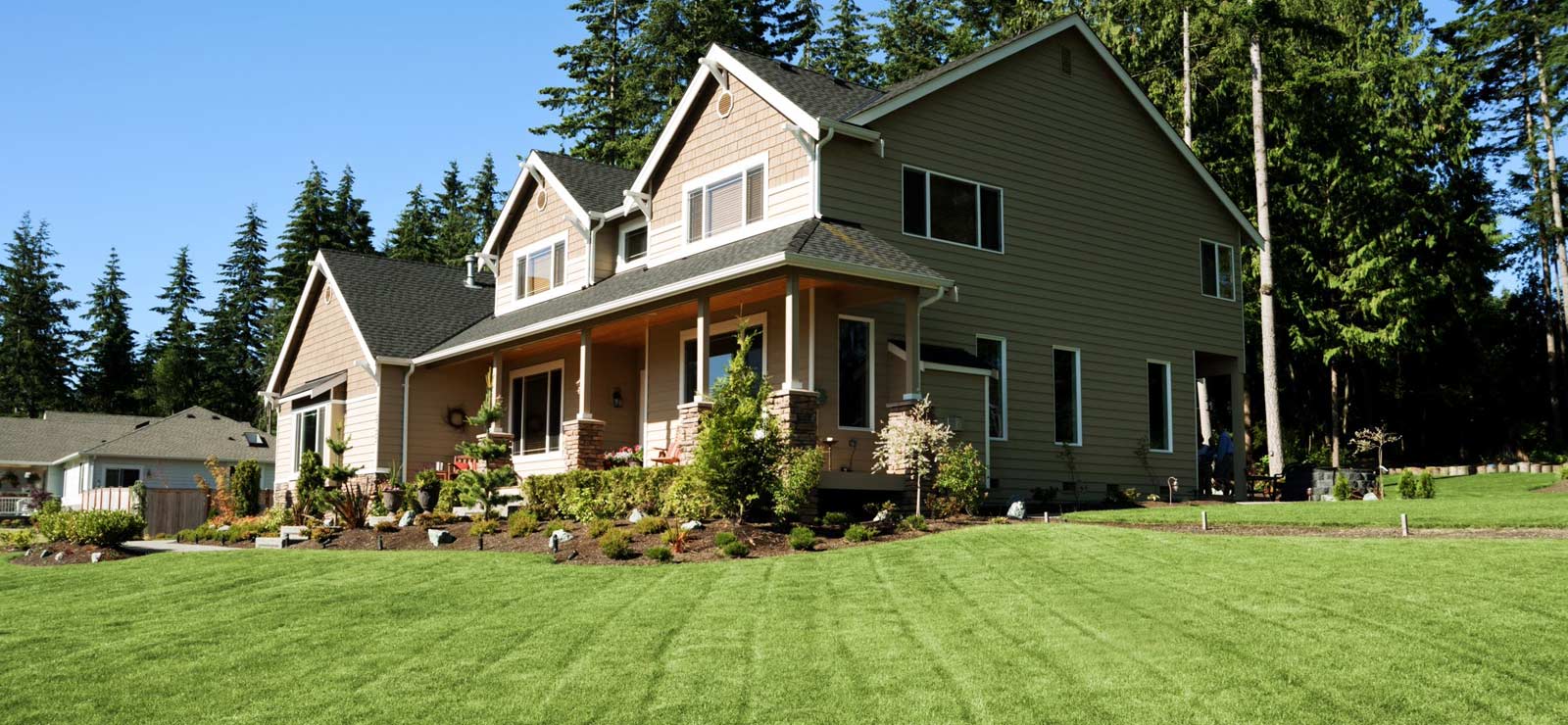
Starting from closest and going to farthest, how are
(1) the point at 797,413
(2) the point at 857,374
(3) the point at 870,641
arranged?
(3) the point at 870,641, (1) the point at 797,413, (2) the point at 857,374

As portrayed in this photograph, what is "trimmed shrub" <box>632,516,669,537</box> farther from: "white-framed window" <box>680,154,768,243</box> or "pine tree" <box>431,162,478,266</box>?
"pine tree" <box>431,162,478,266</box>

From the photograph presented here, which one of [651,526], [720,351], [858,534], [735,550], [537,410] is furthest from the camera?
[537,410]

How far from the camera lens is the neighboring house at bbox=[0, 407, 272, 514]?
47156 mm

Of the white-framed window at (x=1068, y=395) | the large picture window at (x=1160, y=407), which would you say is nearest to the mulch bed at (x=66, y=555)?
the white-framed window at (x=1068, y=395)

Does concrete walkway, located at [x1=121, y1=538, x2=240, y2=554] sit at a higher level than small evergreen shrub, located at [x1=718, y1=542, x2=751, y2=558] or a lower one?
lower

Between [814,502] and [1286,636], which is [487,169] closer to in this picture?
[814,502]

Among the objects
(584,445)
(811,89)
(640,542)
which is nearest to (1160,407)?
(811,89)

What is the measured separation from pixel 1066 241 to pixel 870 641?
14158 millimetres

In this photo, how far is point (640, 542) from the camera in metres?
14.7

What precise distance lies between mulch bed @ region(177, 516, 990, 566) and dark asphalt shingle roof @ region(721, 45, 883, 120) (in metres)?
6.72

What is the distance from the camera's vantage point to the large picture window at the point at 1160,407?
886 inches

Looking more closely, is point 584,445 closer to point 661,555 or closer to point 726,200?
point 726,200

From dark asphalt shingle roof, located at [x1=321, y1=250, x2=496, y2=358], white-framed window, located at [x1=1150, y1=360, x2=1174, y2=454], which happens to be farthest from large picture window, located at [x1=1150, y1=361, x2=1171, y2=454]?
dark asphalt shingle roof, located at [x1=321, y1=250, x2=496, y2=358]

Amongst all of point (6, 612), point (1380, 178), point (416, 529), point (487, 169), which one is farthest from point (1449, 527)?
point (487, 169)
